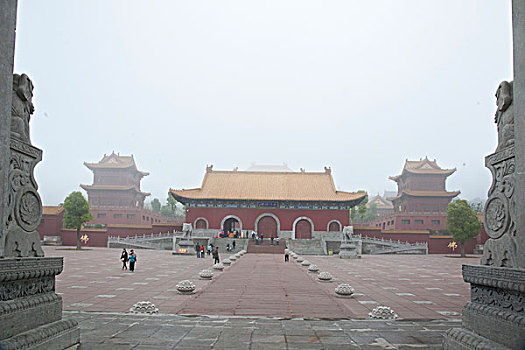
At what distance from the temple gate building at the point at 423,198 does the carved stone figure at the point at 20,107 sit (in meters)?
42.9

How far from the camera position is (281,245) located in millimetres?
31828

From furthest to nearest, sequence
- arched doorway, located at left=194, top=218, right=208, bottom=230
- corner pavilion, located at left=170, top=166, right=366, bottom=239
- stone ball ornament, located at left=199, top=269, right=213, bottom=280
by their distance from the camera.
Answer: arched doorway, located at left=194, top=218, right=208, bottom=230
corner pavilion, located at left=170, top=166, right=366, bottom=239
stone ball ornament, located at left=199, top=269, right=213, bottom=280

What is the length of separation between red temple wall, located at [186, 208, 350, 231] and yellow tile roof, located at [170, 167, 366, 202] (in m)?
1.23

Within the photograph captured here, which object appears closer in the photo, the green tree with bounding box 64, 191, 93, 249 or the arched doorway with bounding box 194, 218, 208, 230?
the green tree with bounding box 64, 191, 93, 249

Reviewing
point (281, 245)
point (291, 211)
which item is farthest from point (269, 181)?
point (281, 245)

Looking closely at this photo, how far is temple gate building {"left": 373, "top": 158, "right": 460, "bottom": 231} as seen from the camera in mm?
42844

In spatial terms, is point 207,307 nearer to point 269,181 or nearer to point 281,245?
point 281,245

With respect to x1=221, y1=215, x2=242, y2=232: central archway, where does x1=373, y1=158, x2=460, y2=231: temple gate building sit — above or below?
above

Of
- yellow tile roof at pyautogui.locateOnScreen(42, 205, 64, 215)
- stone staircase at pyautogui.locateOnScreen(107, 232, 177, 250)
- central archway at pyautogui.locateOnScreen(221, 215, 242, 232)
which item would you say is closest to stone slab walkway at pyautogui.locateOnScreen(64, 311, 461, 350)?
stone staircase at pyautogui.locateOnScreen(107, 232, 177, 250)

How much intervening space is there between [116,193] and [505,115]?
4568cm

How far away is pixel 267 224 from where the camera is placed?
121 ft

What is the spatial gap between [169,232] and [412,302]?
29504 millimetres

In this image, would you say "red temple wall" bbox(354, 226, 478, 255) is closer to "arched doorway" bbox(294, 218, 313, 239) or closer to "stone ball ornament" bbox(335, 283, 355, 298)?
"arched doorway" bbox(294, 218, 313, 239)

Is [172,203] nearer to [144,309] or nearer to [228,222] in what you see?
[228,222]
